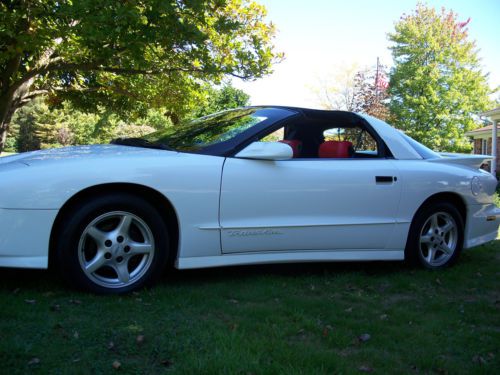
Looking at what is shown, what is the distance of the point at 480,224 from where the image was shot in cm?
494

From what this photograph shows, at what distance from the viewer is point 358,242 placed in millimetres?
4199

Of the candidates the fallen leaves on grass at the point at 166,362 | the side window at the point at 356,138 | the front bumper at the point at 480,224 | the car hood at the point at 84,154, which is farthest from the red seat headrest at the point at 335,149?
the fallen leaves on grass at the point at 166,362

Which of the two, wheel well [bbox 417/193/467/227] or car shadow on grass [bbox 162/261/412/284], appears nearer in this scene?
car shadow on grass [bbox 162/261/412/284]

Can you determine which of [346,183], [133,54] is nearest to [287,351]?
[346,183]

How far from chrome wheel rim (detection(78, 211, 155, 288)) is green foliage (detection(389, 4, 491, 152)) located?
29.0m

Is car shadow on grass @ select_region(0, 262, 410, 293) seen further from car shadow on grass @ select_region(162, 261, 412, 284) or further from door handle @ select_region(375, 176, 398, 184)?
door handle @ select_region(375, 176, 398, 184)

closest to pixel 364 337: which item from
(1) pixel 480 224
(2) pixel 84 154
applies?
(2) pixel 84 154

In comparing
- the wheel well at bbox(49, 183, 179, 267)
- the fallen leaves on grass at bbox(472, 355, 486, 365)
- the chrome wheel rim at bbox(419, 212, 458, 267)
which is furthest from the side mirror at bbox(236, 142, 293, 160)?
the fallen leaves on grass at bbox(472, 355, 486, 365)

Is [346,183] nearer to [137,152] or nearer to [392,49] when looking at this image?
[137,152]

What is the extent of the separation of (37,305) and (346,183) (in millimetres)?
2429

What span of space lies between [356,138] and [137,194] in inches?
92.3

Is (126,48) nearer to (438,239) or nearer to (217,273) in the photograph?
(217,273)

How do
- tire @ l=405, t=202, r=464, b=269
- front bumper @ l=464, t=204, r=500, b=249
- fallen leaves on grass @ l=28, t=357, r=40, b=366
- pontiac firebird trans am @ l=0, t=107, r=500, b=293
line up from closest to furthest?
1. fallen leaves on grass @ l=28, t=357, r=40, b=366
2. pontiac firebird trans am @ l=0, t=107, r=500, b=293
3. tire @ l=405, t=202, r=464, b=269
4. front bumper @ l=464, t=204, r=500, b=249

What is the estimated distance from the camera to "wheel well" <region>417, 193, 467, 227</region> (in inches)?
179
